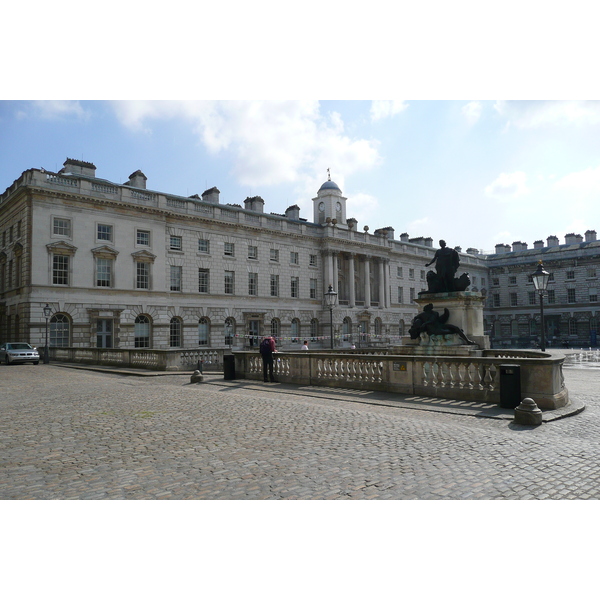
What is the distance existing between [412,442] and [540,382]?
14.0 ft

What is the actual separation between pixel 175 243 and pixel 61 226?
31.1 feet

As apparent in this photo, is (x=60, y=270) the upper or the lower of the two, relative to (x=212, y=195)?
lower

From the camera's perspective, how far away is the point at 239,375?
58.3 feet

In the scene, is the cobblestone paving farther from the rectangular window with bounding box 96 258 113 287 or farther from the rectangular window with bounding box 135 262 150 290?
the rectangular window with bounding box 135 262 150 290

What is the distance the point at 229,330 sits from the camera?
45125 millimetres

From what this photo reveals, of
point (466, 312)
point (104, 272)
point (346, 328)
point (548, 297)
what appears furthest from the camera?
point (548, 297)

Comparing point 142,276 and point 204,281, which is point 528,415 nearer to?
point 142,276

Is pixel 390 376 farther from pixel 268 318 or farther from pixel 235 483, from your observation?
pixel 268 318

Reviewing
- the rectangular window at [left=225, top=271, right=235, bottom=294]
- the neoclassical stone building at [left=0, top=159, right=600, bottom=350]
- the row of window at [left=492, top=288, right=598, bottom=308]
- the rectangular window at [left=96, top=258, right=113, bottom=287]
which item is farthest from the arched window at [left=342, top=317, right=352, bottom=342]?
the row of window at [left=492, top=288, right=598, bottom=308]

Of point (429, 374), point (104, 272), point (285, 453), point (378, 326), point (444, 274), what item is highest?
point (104, 272)

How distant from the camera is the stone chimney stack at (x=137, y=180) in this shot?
42469 millimetres

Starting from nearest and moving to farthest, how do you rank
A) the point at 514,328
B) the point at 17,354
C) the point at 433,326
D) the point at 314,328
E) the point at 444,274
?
the point at 433,326
the point at 444,274
the point at 17,354
the point at 314,328
the point at 514,328

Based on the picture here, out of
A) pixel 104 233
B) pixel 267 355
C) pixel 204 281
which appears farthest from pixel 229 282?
pixel 267 355

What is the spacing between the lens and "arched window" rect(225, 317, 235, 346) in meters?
44.9
